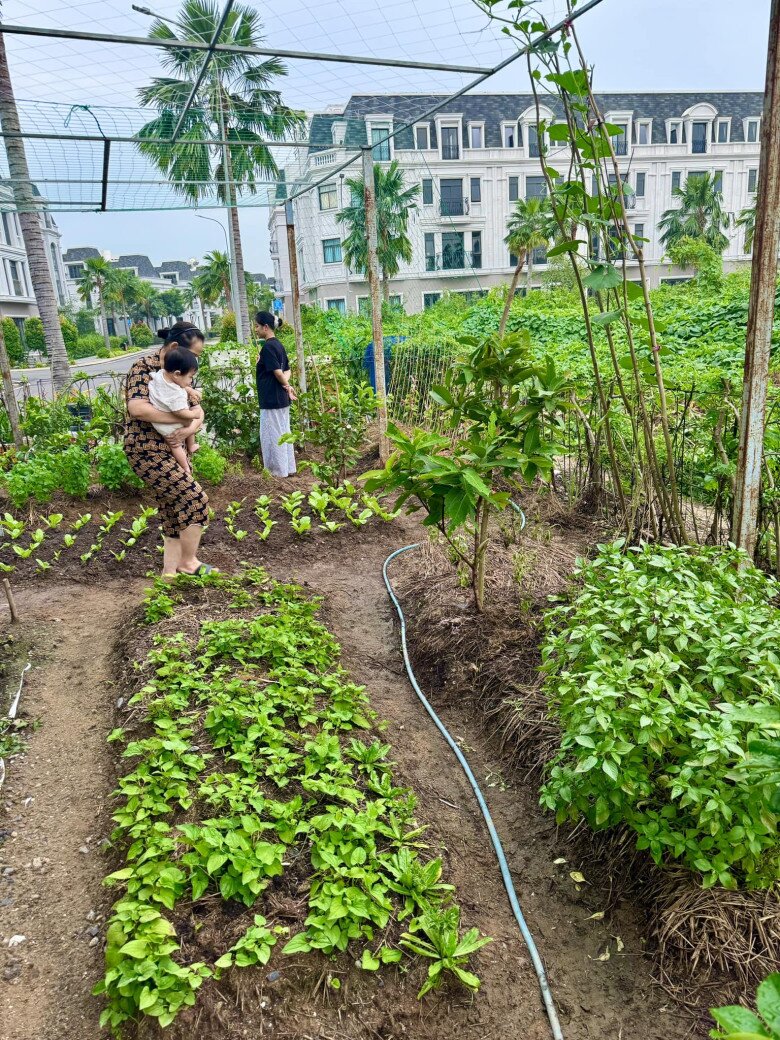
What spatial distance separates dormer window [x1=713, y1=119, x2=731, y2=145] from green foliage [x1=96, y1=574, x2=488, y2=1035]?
47.8 metres

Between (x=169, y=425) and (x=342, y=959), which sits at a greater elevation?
(x=169, y=425)

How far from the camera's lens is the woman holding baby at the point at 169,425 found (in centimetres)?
432

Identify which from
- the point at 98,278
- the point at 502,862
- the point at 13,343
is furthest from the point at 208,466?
the point at 98,278

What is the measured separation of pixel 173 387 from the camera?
4.32m

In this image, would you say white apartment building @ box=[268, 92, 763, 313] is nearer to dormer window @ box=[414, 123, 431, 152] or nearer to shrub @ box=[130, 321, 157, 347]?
dormer window @ box=[414, 123, 431, 152]

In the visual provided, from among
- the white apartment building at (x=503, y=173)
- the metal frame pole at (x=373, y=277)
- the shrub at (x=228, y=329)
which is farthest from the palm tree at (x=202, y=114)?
the white apartment building at (x=503, y=173)

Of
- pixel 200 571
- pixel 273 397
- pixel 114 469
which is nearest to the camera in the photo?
pixel 200 571

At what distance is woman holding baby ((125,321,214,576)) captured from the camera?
14.2 ft

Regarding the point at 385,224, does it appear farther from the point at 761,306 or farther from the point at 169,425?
the point at 761,306

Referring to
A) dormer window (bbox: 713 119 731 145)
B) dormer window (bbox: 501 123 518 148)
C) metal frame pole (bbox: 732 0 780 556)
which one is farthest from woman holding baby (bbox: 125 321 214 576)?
dormer window (bbox: 713 119 731 145)

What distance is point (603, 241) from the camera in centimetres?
333

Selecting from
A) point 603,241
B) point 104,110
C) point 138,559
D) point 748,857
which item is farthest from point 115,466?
point 748,857

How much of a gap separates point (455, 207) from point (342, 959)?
38687 mm

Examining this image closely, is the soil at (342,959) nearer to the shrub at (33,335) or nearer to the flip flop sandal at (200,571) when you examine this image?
the flip flop sandal at (200,571)
